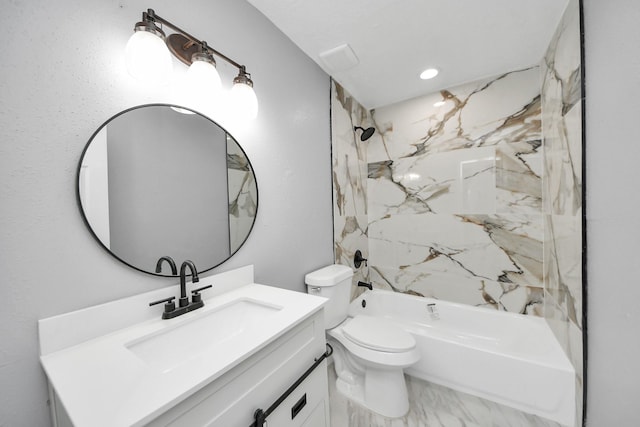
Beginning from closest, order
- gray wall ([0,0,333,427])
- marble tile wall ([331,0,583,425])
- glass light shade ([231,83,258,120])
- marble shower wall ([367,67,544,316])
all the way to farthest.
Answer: gray wall ([0,0,333,427]) → glass light shade ([231,83,258,120]) → marble tile wall ([331,0,583,425]) → marble shower wall ([367,67,544,316])

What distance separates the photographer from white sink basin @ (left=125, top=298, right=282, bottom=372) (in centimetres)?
75

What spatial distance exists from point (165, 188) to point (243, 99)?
549mm

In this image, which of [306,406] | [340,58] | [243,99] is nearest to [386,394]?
[306,406]

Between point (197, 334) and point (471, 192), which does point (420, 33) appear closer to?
point (471, 192)

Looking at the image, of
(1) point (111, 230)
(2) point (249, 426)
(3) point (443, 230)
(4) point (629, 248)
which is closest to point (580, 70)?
(4) point (629, 248)

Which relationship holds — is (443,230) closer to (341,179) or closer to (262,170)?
(341,179)

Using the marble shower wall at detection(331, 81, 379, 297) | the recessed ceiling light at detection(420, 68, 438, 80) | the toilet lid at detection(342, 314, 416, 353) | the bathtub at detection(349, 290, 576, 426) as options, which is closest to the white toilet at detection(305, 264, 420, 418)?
the toilet lid at detection(342, 314, 416, 353)

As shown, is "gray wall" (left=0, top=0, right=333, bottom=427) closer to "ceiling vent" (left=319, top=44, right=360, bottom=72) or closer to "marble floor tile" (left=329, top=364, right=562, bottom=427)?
"ceiling vent" (left=319, top=44, right=360, bottom=72)

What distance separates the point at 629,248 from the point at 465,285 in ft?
4.38

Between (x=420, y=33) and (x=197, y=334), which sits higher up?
(x=420, y=33)

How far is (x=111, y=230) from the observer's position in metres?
0.77

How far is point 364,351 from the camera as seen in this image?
1.43 meters

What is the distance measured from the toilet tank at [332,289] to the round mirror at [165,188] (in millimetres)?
637

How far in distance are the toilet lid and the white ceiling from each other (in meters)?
2.00
